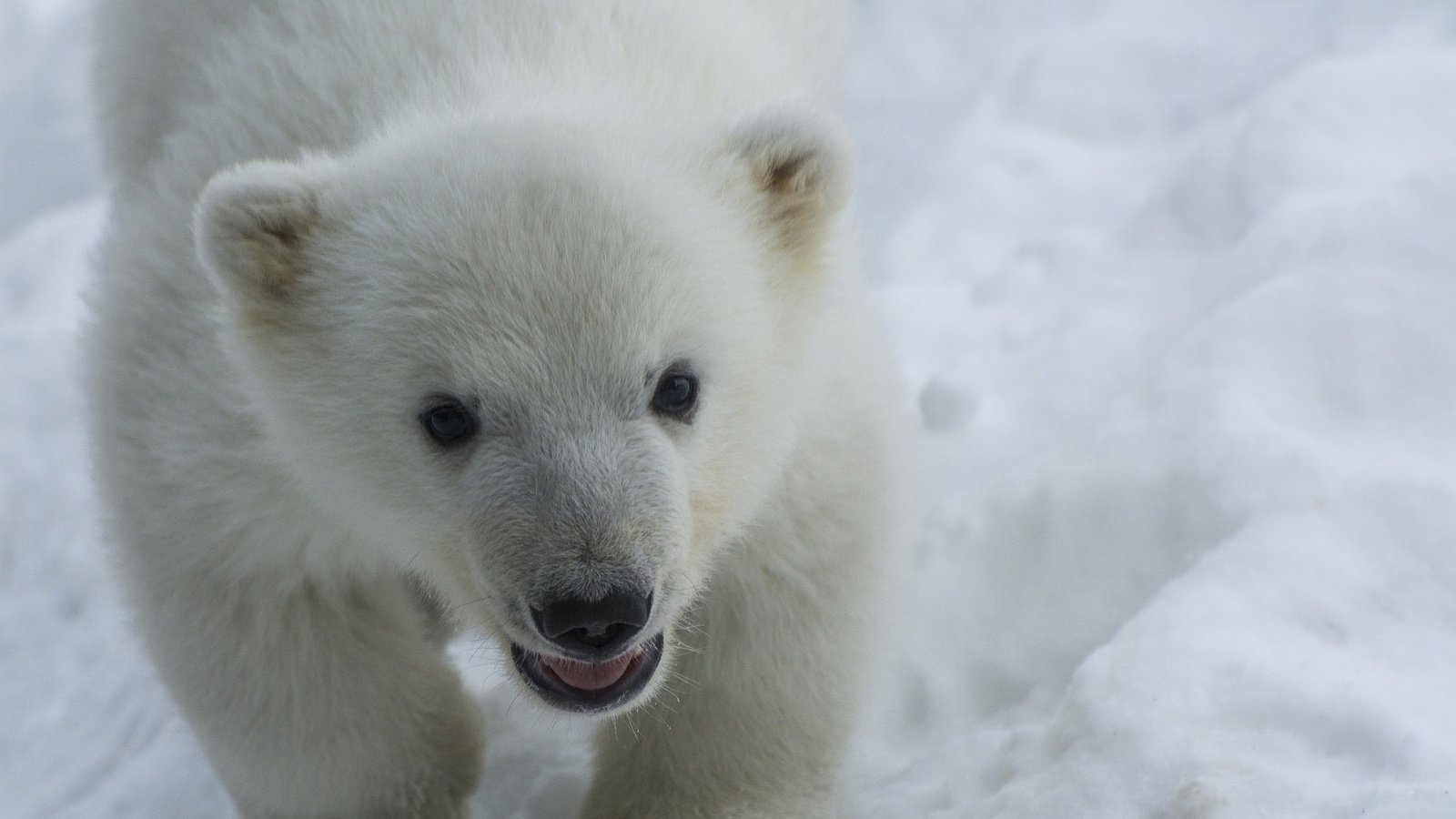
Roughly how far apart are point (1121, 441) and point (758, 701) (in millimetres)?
1386

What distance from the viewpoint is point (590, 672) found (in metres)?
2.85

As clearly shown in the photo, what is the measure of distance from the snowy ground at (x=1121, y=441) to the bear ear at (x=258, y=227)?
35.9 inches

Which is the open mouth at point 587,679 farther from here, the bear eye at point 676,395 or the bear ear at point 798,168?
the bear ear at point 798,168

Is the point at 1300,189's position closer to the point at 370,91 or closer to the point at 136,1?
the point at 370,91

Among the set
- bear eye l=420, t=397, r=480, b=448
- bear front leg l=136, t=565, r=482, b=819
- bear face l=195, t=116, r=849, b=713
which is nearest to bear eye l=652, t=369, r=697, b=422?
bear face l=195, t=116, r=849, b=713

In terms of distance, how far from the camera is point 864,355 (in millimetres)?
3549

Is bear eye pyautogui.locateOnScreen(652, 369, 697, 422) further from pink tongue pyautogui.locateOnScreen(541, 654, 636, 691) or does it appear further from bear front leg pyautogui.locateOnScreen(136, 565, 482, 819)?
bear front leg pyautogui.locateOnScreen(136, 565, 482, 819)

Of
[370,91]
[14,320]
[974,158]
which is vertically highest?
[974,158]

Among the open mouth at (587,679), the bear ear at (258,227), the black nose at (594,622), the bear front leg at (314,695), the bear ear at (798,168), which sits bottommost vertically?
the black nose at (594,622)

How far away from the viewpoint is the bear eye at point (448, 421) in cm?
272

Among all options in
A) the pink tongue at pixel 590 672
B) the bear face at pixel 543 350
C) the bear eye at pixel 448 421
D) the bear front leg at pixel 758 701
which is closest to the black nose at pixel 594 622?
the bear face at pixel 543 350

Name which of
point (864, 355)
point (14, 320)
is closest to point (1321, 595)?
point (864, 355)

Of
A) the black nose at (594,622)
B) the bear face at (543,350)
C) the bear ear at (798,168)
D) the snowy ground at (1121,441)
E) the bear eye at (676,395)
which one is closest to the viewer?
the black nose at (594,622)

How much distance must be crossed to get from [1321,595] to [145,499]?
264 cm
